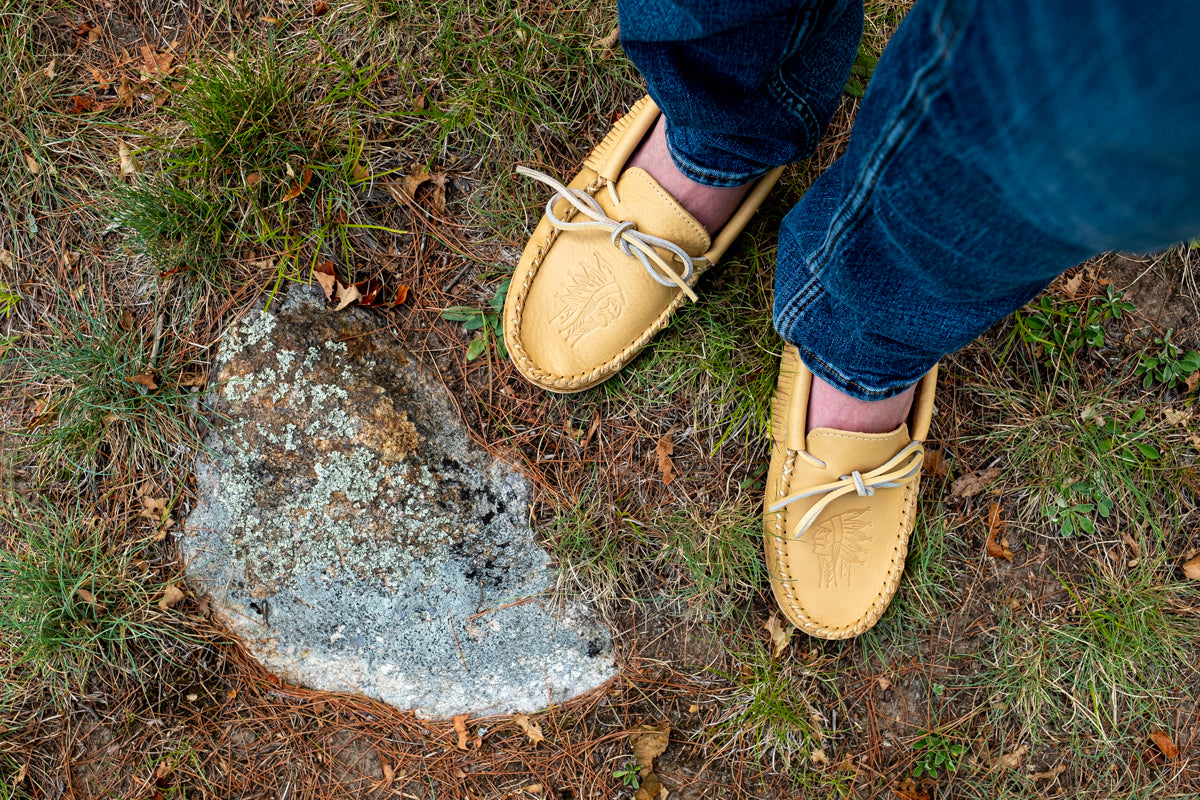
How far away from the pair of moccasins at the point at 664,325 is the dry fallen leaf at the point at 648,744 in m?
0.56

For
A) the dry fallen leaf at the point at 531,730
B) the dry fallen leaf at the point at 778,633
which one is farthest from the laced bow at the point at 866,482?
the dry fallen leaf at the point at 531,730

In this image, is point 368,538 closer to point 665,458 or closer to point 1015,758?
point 665,458

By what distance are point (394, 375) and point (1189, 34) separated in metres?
1.89

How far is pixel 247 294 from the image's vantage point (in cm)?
206

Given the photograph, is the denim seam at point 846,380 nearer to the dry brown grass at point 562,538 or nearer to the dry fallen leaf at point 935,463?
the dry brown grass at point 562,538

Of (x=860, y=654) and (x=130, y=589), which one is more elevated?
(x=860, y=654)

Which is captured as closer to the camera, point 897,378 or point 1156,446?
point 897,378

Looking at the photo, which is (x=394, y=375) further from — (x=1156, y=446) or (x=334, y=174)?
(x=1156, y=446)

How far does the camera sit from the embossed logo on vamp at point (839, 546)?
202cm

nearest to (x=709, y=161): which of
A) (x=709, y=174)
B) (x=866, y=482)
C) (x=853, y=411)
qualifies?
(x=709, y=174)

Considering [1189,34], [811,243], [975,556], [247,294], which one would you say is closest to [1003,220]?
[1189,34]

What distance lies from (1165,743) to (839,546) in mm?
1276

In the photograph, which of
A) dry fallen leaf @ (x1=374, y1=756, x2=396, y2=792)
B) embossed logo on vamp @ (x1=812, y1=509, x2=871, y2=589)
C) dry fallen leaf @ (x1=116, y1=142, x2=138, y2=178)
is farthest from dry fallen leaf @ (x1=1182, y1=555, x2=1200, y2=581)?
dry fallen leaf @ (x1=116, y1=142, x2=138, y2=178)

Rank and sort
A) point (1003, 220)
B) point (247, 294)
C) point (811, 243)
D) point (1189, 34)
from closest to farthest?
point (1189, 34) → point (1003, 220) → point (811, 243) → point (247, 294)
